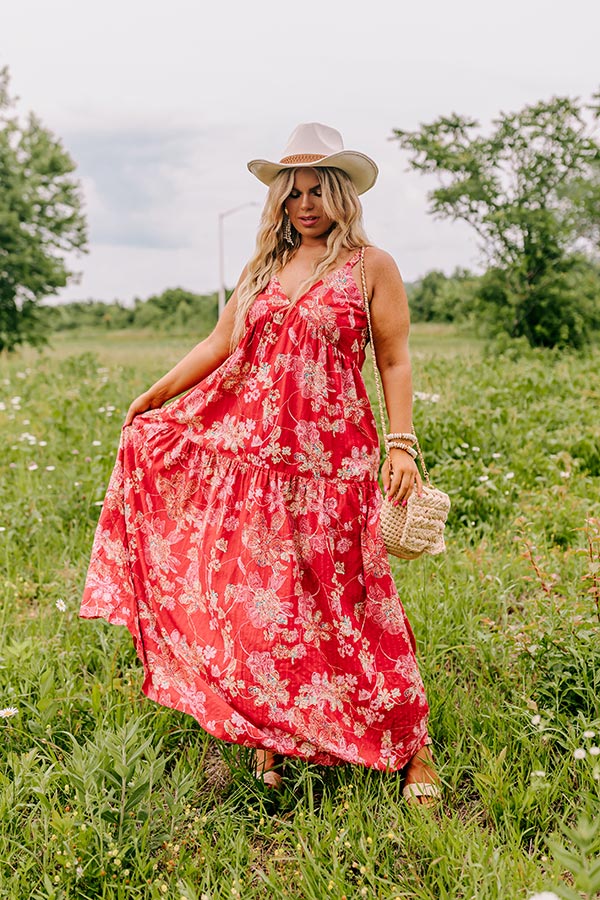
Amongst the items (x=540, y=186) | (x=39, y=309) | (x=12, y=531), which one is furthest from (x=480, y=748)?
(x=39, y=309)

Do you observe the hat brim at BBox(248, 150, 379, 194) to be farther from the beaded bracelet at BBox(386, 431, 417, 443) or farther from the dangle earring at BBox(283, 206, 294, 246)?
the beaded bracelet at BBox(386, 431, 417, 443)

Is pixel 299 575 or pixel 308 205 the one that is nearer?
pixel 299 575

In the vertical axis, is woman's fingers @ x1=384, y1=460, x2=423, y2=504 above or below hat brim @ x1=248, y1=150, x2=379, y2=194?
below

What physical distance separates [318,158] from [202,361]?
842mm

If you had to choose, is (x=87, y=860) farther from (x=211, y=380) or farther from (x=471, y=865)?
(x=211, y=380)

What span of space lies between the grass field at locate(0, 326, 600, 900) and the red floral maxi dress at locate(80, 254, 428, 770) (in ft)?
0.61

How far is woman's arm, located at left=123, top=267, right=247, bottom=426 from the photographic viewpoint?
305cm

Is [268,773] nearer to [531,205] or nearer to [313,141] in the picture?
[313,141]

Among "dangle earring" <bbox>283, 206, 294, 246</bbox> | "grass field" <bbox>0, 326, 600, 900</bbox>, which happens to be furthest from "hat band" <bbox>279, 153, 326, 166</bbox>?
"grass field" <bbox>0, 326, 600, 900</bbox>

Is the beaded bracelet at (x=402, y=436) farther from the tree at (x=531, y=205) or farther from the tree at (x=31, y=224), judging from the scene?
the tree at (x=31, y=224)

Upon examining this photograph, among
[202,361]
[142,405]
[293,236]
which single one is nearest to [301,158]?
[293,236]

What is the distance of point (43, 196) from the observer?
78.2ft

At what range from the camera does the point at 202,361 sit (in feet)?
10.2

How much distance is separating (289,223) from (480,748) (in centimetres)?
198
